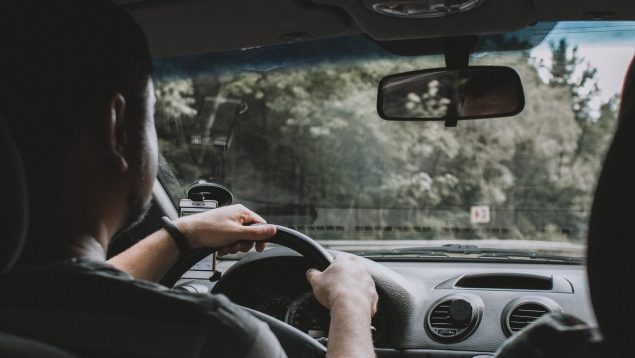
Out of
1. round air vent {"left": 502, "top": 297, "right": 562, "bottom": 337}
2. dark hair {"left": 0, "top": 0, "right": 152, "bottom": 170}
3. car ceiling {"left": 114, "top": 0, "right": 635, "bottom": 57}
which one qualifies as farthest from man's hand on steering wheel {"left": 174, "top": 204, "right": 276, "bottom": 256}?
round air vent {"left": 502, "top": 297, "right": 562, "bottom": 337}

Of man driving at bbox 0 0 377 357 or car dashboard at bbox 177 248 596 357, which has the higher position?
man driving at bbox 0 0 377 357

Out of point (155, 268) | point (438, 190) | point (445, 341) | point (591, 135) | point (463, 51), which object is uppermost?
point (463, 51)

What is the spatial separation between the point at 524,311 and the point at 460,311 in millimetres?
307

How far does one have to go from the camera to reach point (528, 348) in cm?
164

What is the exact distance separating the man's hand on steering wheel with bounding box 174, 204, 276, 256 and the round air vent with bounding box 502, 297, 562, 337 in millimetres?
1573

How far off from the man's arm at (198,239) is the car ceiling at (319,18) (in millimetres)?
822

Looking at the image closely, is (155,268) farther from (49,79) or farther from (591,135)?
(591,135)

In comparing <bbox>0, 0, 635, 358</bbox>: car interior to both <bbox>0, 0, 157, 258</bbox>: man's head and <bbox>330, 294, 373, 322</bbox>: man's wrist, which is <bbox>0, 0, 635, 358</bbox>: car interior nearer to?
<bbox>0, 0, 157, 258</bbox>: man's head

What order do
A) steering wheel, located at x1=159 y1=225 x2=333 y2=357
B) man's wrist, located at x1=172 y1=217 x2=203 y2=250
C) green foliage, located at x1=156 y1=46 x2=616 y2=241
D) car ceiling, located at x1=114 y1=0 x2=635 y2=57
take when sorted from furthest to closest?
green foliage, located at x1=156 y1=46 x2=616 y2=241 < car ceiling, located at x1=114 y1=0 x2=635 y2=57 < man's wrist, located at x1=172 y1=217 x2=203 y2=250 < steering wheel, located at x1=159 y1=225 x2=333 y2=357

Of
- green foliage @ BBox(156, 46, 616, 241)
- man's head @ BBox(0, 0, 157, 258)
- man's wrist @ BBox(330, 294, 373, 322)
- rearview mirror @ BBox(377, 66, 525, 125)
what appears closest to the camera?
man's head @ BBox(0, 0, 157, 258)

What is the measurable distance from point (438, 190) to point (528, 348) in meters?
13.5

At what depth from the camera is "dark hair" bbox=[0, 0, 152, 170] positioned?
175 centimetres

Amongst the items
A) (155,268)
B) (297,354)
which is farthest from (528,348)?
(155,268)

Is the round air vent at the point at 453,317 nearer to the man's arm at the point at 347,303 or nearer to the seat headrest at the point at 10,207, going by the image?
the man's arm at the point at 347,303
